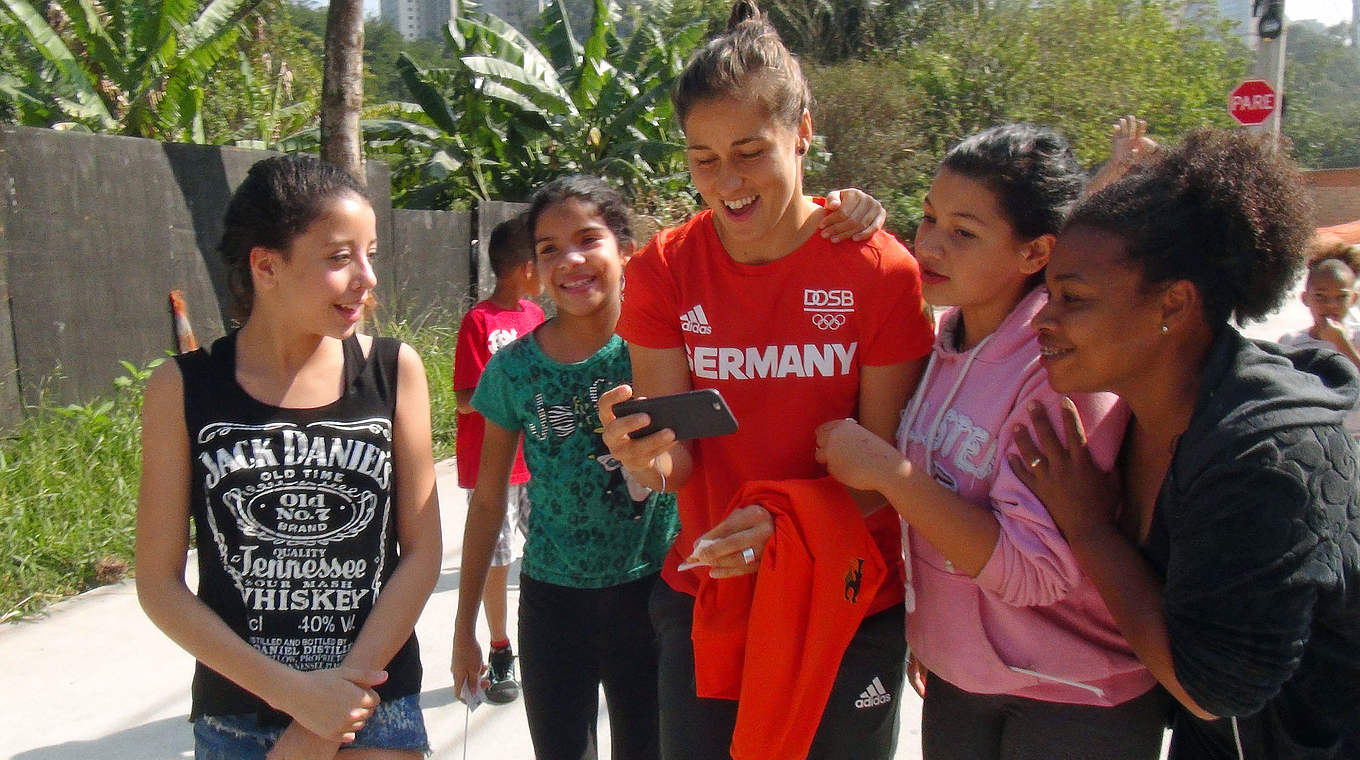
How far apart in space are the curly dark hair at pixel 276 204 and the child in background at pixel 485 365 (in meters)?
1.78

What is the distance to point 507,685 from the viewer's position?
4234 mm

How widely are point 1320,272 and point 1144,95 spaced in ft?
56.3

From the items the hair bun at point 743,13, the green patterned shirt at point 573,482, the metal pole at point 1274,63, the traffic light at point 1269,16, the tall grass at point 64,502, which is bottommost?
the tall grass at point 64,502

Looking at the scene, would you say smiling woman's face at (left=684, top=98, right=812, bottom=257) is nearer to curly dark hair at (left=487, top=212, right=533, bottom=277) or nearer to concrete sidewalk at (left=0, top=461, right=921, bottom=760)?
concrete sidewalk at (left=0, top=461, right=921, bottom=760)

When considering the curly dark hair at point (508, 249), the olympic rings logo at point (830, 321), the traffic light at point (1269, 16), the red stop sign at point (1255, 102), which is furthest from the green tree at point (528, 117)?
the olympic rings logo at point (830, 321)

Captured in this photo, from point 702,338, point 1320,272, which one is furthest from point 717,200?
point 1320,272

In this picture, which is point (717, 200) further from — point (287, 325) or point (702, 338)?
point (287, 325)

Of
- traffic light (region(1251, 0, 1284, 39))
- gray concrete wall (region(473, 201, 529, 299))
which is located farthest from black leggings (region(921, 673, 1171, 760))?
traffic light (region(1251, 0, 1284, 39))

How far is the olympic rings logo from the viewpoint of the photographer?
2.17m

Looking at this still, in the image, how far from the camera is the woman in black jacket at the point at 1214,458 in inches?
61.5

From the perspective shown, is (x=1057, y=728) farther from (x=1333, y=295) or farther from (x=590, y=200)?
(x=1333, y=295)

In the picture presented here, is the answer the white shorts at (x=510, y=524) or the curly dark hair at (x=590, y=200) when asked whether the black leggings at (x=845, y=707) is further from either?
the white shorts at (x=510, y=524)

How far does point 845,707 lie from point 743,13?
152cm

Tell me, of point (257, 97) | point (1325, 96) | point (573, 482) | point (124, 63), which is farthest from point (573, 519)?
point (1325, 96)
